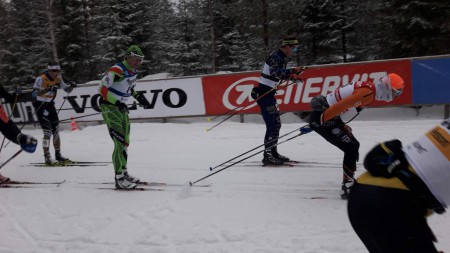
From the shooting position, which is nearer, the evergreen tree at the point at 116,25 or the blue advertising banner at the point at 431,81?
the blue advertising banner at the point at 431,81

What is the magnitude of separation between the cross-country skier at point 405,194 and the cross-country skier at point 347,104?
1.74 m

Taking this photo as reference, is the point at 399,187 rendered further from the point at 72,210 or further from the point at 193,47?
the point at 193,47

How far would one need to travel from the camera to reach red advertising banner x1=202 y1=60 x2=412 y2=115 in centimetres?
→ 993

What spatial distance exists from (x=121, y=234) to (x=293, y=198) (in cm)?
237

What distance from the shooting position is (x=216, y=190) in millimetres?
5363

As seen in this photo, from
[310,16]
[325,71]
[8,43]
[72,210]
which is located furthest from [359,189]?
[8,43]

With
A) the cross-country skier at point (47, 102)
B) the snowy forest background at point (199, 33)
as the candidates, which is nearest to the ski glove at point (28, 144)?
the cross-country skier at point (47, 102)

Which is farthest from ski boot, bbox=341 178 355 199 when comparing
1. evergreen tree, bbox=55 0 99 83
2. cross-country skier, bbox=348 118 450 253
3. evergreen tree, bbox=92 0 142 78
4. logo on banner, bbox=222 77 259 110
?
evergreen tree, bbox=55 0 99 83

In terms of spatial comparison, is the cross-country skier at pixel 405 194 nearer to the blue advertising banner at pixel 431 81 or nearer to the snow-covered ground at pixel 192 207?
the snow-covered ground at pixel 192 207

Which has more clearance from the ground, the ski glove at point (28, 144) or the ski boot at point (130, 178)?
the ski glove at point (28, 144)

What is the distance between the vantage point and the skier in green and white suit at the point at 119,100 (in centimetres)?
537

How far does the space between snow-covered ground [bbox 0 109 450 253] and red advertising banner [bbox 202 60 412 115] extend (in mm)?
2388

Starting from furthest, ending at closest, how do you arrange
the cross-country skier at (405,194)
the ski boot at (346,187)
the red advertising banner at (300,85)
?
1. the red advertising banner at (300,85)
2. the ski boot at (346,187)
3. the cross-country skier at (405,194)

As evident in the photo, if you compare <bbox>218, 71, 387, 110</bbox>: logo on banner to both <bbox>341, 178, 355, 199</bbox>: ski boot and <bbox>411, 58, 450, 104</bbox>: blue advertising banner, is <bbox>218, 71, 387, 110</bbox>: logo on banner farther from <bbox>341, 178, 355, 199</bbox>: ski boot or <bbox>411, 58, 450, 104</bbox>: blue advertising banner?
<bbox>341, 178, 355, 199</bbox>: ski boot
